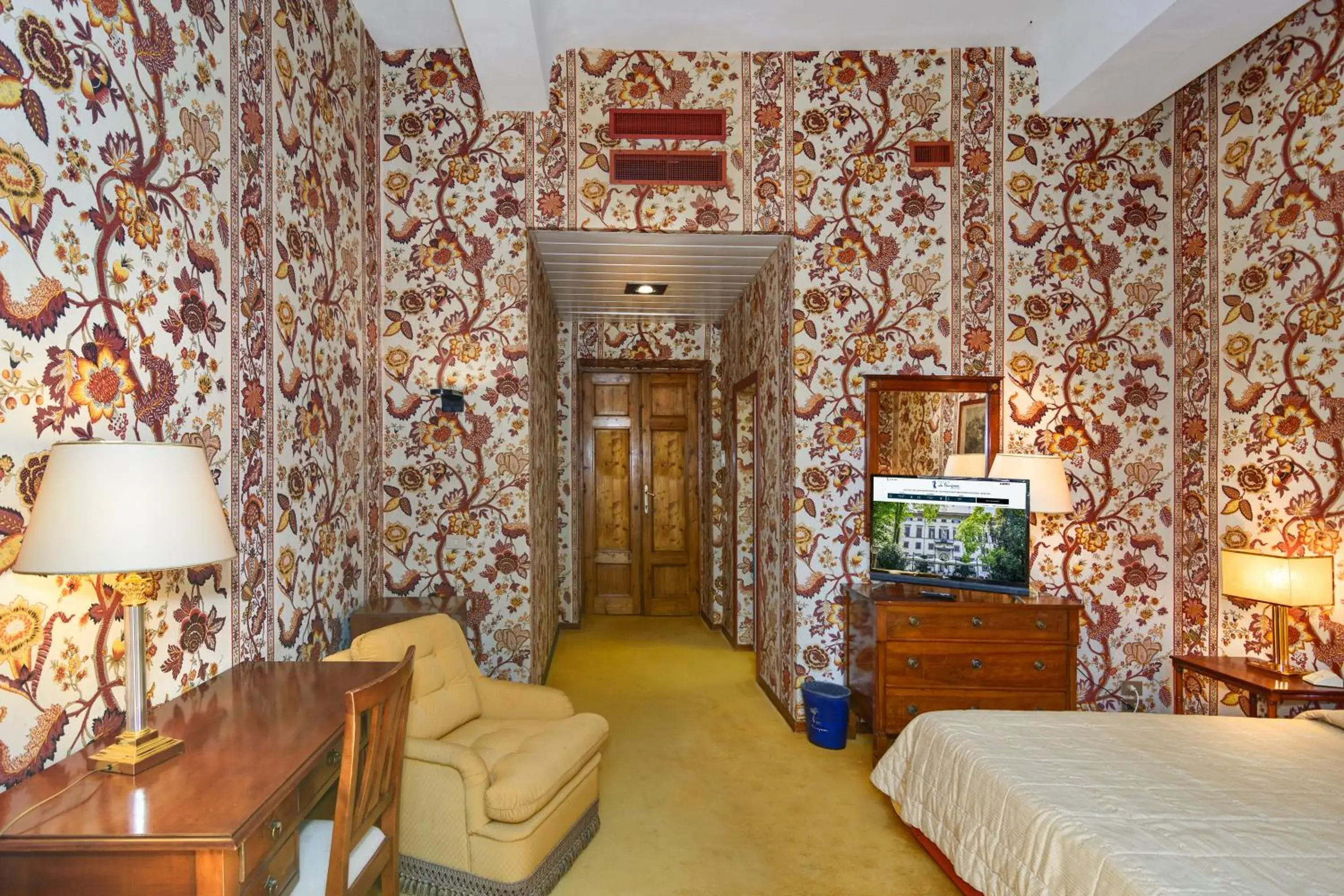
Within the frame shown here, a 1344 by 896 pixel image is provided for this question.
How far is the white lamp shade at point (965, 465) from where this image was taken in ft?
12.4

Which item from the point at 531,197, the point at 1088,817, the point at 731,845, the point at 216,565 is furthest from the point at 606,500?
the point at 1088,817

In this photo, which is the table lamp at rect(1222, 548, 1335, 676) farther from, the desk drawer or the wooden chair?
the desk drawer

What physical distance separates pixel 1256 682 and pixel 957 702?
113 cm

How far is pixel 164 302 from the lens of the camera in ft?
6.07

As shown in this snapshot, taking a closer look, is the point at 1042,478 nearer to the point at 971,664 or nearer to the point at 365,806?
the point at 971,664

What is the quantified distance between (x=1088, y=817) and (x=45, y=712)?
2288 millimetres

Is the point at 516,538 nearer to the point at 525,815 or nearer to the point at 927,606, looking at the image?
the point at 525,815

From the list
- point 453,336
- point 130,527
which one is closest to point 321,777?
point 130,527

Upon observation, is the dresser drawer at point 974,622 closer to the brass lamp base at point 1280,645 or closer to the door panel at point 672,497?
the brass lamp base at point 1280,645

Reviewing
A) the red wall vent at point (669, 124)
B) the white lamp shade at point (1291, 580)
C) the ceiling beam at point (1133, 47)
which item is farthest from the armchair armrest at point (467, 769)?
the ceiling beam at point (1133, 47)

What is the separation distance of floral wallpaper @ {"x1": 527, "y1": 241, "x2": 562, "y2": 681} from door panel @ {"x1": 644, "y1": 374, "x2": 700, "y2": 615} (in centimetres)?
84

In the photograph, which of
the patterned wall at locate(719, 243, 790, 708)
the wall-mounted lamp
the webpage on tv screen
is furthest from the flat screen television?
the wall-mounted lamp

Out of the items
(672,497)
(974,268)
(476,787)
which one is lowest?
(476,787)

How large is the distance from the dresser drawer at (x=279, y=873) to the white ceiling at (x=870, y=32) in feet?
9.22
